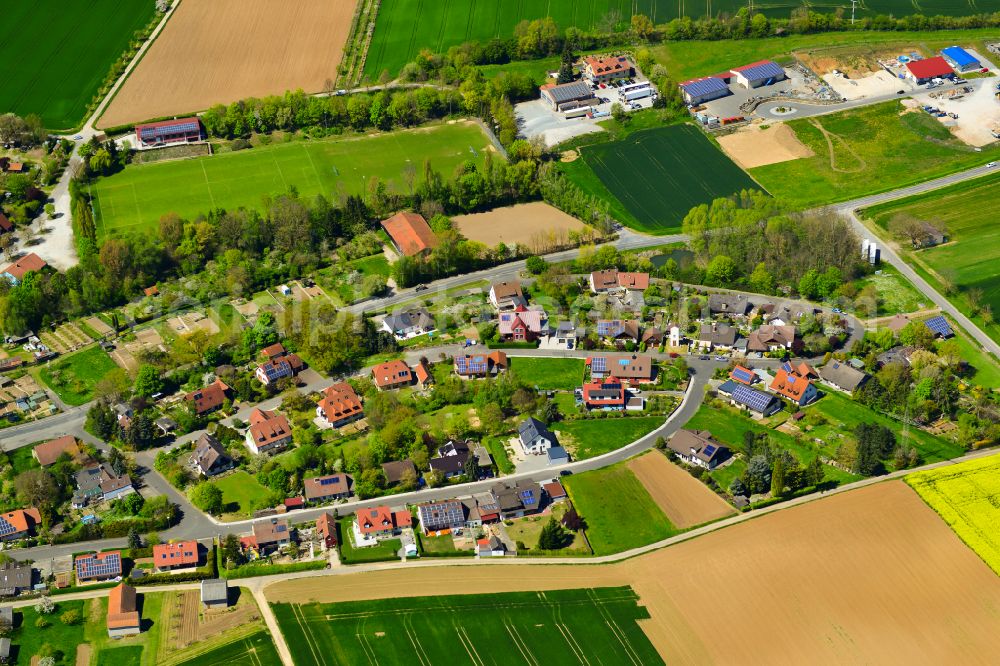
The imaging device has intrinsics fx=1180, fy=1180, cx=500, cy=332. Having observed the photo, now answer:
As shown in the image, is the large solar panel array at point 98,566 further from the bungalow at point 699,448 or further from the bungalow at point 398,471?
the bungalow at point 699,448

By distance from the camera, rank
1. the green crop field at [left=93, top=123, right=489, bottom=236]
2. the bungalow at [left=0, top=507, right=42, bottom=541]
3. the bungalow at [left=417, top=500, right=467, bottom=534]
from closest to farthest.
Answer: the bungalow at [left=417, top=500, right=467, bottom=534] < the bungalow at [left=0, top=507, right=42, bottom=541] < the green crop field at [left=93, top=123, right=489, bottom=236]

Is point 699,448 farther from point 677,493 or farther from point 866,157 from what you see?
point 866,157

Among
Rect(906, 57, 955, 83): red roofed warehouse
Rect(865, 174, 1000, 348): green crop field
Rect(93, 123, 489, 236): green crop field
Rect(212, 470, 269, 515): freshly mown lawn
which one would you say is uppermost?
Rect(906, 57, 955, 83): red roofed warehouse

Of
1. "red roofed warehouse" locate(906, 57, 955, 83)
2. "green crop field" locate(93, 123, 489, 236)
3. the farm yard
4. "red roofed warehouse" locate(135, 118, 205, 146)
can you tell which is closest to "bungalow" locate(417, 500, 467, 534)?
the farm yard

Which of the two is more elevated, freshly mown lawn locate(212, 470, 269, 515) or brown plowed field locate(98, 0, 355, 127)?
brown plowed field locate(98, 0, 355, 127)

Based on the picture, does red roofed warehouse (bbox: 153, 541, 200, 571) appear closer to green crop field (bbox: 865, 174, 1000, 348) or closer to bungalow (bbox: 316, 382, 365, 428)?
bungalow (bbox: 316, 382, 365, 428)

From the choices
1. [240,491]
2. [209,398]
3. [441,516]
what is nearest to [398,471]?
[441,516]
